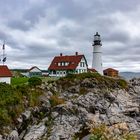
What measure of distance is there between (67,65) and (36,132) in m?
42.1

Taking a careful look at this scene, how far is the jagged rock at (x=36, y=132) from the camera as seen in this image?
27.9 meters

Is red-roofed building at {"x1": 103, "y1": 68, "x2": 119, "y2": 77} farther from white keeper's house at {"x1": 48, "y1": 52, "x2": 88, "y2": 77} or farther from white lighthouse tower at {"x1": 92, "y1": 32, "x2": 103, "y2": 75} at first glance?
white lighthouse tower at {"x1": 92, "y1": 32, "x2": 103, "y2": 75}

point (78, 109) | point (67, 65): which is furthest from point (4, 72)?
point (67, 65)

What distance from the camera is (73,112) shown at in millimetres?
31938

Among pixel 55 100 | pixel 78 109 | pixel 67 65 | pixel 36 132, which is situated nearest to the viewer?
pixel 36 132

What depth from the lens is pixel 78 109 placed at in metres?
32.4

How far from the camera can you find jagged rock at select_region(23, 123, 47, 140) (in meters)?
27.9

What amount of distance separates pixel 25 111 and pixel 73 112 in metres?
4.18

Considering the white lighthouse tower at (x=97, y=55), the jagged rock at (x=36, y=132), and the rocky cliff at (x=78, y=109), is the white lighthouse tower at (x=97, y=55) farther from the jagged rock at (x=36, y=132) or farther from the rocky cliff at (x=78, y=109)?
the jagged rock at (x=36, y=132)

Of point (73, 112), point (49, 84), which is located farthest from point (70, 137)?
point (49, 84)

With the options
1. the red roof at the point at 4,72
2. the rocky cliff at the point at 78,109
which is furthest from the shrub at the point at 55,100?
the red roof at the point at 4,72

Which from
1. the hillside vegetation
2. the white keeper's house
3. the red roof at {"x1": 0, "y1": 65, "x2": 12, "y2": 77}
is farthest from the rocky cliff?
the white keeper's house

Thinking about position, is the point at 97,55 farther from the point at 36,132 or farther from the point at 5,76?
the point at 36,132

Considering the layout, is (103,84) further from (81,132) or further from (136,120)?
(81,132)
